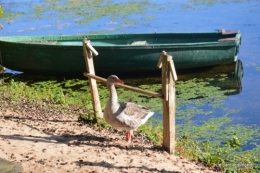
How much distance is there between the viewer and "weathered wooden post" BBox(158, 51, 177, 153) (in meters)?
5.88

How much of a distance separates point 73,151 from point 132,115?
103 cm

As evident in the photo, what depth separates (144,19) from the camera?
64.3ft

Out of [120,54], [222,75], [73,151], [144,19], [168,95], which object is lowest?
[222,75]

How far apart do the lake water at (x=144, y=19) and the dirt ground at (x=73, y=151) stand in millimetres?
5508

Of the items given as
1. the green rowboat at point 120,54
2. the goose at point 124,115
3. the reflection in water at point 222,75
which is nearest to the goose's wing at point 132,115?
the goose at point 124,115

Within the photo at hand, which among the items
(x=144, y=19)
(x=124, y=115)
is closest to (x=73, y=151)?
(x=124, y=115)

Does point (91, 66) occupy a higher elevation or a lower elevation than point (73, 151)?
higher

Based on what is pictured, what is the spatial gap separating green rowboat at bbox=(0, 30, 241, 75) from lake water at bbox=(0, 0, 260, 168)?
29.7 inches

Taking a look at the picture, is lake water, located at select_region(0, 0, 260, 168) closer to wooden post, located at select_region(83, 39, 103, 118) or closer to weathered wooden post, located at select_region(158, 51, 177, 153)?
wooden post, located at select_region(83, 39, 103, 118)

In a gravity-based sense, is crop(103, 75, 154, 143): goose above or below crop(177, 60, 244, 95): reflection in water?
above

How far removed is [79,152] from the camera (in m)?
6.07

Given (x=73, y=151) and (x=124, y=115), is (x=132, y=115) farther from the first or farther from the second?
(x=73, y=151)

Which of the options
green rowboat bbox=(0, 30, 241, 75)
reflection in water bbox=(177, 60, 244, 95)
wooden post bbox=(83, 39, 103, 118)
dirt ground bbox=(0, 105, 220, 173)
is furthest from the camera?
green rowboat bbox=(0, 30, 241, 75)

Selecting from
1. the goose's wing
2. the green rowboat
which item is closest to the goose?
the goose's wing
